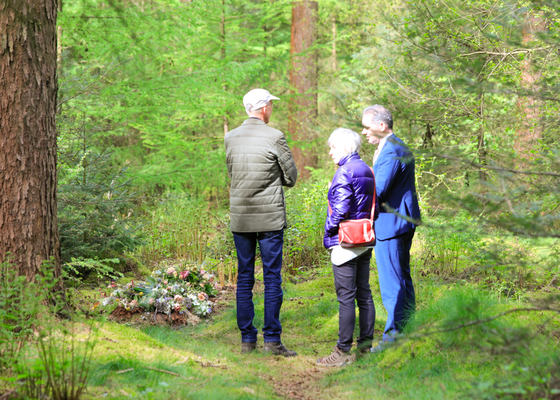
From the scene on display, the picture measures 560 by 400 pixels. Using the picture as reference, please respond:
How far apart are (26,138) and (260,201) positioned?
6.16ft

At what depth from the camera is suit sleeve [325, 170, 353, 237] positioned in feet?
11.7

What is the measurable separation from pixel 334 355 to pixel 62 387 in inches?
86.3

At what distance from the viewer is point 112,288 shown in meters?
5.25

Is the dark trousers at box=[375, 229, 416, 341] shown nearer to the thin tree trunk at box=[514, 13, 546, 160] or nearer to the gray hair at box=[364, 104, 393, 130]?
the gray hair at box=[364, 104, 393, 130]

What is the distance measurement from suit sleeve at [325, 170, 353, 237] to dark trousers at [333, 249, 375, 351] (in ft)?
1.20

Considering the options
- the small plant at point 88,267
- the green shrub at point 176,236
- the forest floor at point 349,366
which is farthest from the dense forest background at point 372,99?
the green shrub at point 176,236

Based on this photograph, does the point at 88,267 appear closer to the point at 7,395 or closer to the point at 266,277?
the point at 266,277

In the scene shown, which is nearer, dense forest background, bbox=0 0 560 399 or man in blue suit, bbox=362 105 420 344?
dense forest background, bbox=0 0 560 399

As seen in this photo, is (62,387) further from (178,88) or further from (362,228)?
(178,88)

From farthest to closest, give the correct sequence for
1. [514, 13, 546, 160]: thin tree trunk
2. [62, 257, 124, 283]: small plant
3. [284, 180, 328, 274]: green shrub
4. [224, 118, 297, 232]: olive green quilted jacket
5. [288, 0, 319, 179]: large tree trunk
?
[288, 0, 319, 179]: large tree trunk, [284, 180, 328, 274]: green shrub, [514, 13, 546, 160]: thin tree trunk, [62, 257, 124, 283]: small plant, [224, 118, 297, 232]: olive green quilted jacket

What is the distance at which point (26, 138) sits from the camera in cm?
335

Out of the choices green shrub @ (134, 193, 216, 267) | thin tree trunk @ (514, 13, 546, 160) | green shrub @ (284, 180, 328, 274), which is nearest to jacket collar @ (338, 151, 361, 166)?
thin tree trunk @ (514, 13, 546, 160)

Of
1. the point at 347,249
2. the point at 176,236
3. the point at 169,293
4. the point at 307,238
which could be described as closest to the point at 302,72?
the point at 307,238

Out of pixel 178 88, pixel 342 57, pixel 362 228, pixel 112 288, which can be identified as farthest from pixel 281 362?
pixel 342 57
